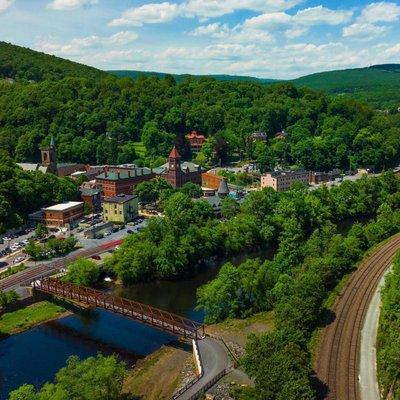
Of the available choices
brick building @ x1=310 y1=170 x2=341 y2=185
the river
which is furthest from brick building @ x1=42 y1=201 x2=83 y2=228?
brick building @ x1=310 y1=170 x2=341 y2=185

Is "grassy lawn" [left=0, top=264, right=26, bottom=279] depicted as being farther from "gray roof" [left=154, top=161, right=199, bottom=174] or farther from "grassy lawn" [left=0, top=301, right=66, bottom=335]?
"gray roof" [left=154, top=161, right=199, bottom=174]

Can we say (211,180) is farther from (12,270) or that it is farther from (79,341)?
(79,341)

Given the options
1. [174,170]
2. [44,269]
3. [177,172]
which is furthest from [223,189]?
[44,269]

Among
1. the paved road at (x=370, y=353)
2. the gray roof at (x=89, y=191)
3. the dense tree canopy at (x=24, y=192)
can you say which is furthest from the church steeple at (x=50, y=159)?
the paved road at (x=370, y=353)

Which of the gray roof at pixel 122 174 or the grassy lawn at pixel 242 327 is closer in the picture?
the grassy lawn at pixel 242 327

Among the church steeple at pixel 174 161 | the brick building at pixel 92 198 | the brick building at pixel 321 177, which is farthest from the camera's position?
the brick building at pixel 321 177

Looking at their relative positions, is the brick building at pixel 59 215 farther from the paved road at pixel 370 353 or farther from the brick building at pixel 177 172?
the paved road at pixel 370 353

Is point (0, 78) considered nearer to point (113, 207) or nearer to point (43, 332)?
point (113, 207)
